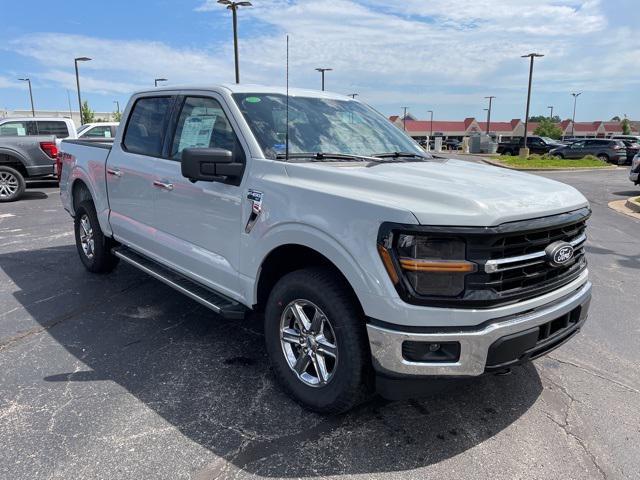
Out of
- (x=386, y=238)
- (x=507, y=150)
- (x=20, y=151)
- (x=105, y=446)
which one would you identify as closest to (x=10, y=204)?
(x=20, y=151)

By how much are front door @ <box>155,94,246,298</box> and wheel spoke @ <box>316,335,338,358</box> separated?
847mm

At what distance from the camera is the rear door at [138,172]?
4473 mm

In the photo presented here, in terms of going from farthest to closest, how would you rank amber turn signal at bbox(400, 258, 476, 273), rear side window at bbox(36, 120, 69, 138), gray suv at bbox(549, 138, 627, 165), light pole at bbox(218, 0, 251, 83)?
gray suv at bbox(549, 138, 627, 165) < light pole at bbox(218, 0, 251, 83) < rear side window at bbox(36, 120, 69, 138) < amber turn signal at bbox(400, 258, 476, 273)

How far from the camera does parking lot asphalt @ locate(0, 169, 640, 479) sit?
2684 mm

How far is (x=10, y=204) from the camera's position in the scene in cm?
1166

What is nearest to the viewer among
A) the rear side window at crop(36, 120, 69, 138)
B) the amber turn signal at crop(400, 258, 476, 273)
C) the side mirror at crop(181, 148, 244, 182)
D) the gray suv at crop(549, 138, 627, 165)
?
the amber turn signal at crop(400, 258, 476, 273)

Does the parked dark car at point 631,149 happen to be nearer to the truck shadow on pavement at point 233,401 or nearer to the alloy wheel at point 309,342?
the truck shadow on pavement at point 233,401

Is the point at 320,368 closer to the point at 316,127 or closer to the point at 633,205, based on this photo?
the point at 316,127

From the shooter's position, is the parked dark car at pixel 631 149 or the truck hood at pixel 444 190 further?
the parked dark car at pixel 631 149

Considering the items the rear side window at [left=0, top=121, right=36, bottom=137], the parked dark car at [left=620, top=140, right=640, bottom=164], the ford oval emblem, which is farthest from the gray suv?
the ford oval emblem

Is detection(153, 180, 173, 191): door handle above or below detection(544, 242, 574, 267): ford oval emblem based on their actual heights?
above

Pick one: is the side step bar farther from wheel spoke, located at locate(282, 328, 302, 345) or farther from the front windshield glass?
the front windshield glass

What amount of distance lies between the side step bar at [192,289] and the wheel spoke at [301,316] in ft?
1.78

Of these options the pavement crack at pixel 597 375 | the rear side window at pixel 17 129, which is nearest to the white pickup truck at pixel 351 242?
the pavement crack at pixel 597 375
